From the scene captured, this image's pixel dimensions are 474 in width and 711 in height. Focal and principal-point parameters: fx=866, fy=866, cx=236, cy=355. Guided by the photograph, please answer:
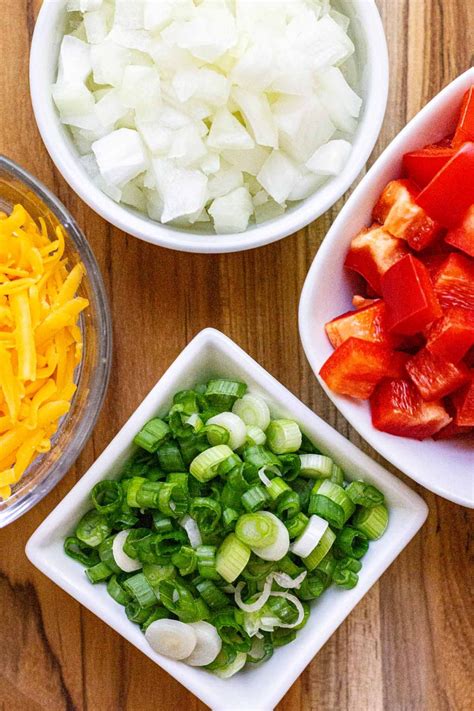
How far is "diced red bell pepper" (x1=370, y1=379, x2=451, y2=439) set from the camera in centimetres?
143

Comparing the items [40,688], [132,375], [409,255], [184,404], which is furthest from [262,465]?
[40,688]

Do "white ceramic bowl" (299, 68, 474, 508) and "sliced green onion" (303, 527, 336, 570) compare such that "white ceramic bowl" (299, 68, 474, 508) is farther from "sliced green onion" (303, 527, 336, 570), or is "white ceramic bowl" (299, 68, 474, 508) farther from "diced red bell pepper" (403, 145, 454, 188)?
"sliced green onion" (303, 527, 336, 570)

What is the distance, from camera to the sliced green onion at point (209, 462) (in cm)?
149

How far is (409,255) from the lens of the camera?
1.38 meters

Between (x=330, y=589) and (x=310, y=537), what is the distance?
0.43 ft

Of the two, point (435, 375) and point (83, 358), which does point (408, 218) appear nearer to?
point (435, 375)

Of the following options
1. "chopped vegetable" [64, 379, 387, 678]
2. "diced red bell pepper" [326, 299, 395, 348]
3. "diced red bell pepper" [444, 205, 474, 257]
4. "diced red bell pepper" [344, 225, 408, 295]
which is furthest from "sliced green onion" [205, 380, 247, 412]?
"diced red bell pepper" [444, 205, 474, 257]

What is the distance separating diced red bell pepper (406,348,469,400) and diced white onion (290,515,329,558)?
30cm

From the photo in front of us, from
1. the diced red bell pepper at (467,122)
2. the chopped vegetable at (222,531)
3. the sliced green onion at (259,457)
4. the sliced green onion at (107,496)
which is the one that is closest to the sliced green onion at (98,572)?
the chopped vegetable at (222,531)

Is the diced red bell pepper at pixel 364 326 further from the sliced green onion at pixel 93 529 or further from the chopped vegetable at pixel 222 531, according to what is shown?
the sliced green onion at pixel 93 529

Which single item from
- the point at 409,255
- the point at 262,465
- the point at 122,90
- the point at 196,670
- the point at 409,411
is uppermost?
the point at 122,90

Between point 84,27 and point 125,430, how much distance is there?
0.70 metres

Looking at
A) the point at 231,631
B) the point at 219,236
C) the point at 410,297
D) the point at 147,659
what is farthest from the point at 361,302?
the point at 147,659

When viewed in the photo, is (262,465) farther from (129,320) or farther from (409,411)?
(129,320)
